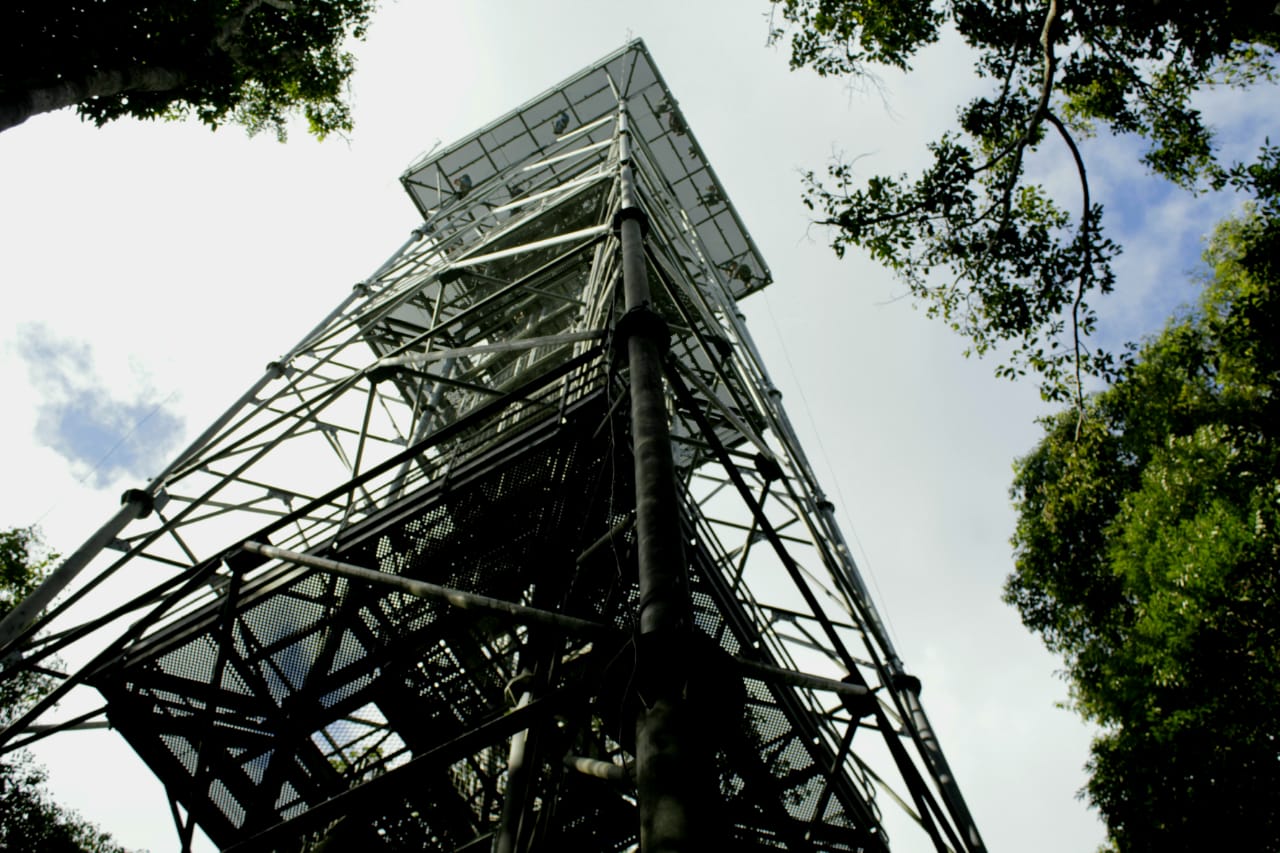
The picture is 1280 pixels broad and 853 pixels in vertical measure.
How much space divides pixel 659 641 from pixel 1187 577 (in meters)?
11.1

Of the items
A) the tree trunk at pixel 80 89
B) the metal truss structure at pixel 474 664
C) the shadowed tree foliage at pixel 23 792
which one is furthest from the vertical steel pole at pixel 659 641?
the shadowed tree foliage at pixel 23 792

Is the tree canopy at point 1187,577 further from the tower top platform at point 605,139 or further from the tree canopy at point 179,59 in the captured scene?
the tree canopy at point 179,59

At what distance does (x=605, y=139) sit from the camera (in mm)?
16906

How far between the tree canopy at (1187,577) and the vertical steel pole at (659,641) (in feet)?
19.1

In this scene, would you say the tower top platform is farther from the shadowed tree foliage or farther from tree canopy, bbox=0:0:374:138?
the shadowed tree foliage

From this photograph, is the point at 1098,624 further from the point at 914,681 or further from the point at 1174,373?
the point at 914,681

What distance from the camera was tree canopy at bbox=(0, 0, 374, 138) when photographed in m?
7.85

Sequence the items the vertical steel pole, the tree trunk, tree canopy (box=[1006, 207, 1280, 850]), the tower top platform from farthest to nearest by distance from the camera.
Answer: the tower top platform, tree canopy (box=[1006, 207, 1280, 850]), the tree trunk, the vertical steel pole

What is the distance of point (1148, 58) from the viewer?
31.0 feet

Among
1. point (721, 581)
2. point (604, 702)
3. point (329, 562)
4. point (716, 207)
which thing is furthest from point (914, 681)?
point (716, 207)

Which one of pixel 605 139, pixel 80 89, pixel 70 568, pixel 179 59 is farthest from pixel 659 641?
pixel 605 139

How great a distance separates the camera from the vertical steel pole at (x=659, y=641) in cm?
241

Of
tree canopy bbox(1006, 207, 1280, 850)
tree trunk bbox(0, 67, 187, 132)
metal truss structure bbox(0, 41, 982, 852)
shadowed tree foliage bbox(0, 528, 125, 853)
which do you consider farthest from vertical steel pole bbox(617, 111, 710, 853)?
shadowed tree foliage bbox(0, 528, 125, 853)

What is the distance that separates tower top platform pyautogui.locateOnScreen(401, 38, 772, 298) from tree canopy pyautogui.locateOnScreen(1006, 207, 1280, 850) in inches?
321
